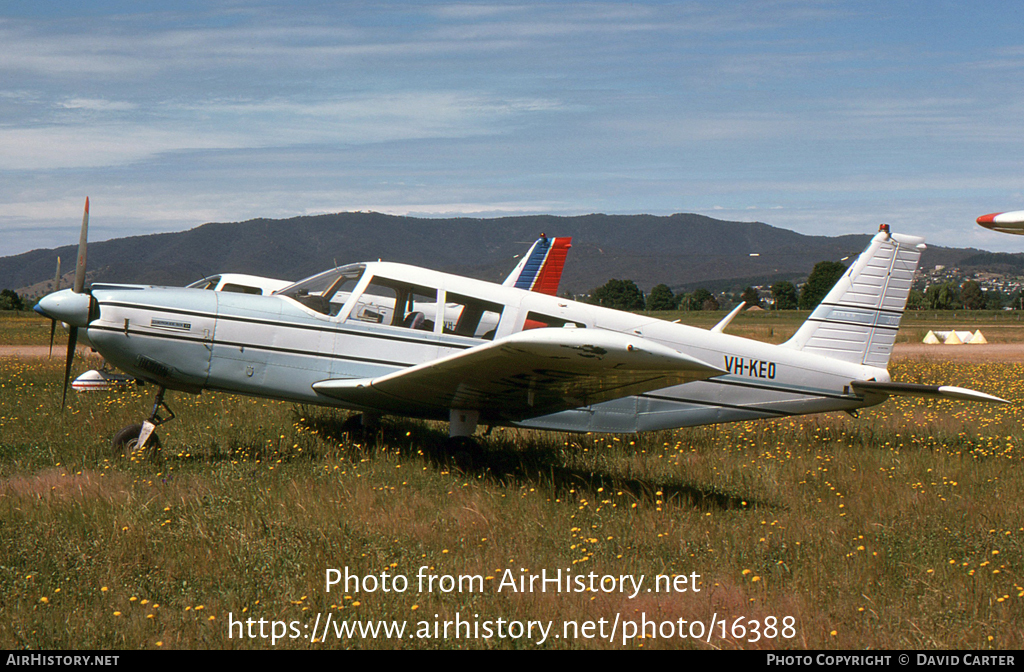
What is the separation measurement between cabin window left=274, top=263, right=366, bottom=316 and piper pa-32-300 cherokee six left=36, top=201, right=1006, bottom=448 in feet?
0.05

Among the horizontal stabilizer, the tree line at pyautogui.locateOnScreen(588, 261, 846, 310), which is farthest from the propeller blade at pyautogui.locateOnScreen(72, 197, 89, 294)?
the tree line at pyautogui.locateOnScreen(588, 261, 846, 310)

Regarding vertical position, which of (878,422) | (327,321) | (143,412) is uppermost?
(327,321)

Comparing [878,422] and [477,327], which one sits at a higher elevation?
[477,327]

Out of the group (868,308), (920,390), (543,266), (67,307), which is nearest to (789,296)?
(543,266)

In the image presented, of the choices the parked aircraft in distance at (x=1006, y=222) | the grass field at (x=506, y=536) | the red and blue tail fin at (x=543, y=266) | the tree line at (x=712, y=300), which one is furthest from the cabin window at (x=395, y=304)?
the tree line at (x=712, y=300)

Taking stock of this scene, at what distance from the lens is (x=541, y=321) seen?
759 centimetres

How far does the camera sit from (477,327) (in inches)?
300

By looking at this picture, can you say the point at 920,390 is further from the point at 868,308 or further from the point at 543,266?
the point at 543,266

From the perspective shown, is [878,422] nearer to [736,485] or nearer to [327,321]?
[736,485]

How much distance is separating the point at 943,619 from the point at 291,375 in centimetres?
589

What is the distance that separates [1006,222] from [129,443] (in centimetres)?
795

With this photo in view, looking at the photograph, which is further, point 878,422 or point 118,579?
point 878,422

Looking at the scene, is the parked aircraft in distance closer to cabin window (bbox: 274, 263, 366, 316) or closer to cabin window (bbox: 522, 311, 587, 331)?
cabin window (bbox: 522, 311, 587, 331)
